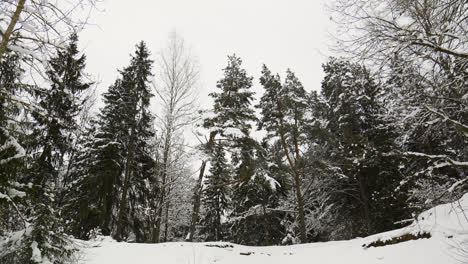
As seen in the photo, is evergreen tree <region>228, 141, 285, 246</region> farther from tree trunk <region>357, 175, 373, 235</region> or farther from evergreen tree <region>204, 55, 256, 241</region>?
tree trunk <region>357, 175, 373, 235</region>

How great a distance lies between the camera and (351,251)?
22.4 ft

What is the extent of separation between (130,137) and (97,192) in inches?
134

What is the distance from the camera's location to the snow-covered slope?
→ 4566 mm

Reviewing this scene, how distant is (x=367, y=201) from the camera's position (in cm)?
1339

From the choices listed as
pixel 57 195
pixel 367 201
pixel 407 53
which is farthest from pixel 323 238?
pixel 57 195

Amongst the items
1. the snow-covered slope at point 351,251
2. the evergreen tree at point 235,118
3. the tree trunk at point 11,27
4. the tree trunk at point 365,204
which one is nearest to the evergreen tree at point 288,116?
the evergreen tree at point 235,118

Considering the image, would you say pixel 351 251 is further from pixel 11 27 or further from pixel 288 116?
pixel 11 27

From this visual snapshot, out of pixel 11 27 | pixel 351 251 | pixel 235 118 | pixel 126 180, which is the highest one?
pixel 235 118

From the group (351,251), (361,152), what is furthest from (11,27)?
(361,152)

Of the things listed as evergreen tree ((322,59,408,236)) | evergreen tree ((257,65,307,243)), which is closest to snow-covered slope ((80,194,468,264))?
evergreen tree ((257,65,307,243))

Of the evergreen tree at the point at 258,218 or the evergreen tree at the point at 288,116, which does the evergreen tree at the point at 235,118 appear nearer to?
the evergreen tree at the point at 288,116

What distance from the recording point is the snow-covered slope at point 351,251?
15.0ft

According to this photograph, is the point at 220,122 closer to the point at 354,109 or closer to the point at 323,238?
the point at 354,109

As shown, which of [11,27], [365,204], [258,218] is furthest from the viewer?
[258,218]
